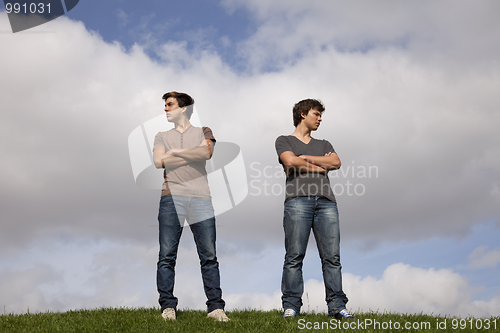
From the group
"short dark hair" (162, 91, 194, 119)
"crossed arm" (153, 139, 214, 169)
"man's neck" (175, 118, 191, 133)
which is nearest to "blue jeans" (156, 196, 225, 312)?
"crossed arm" (153, 139, 214, 169)

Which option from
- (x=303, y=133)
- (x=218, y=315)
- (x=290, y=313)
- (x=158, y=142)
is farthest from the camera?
(x=303, y=133)

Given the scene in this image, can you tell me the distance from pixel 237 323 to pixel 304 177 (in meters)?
2.45

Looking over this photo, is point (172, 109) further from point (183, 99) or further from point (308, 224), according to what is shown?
point (308, 224)

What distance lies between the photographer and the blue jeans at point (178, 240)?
6367 mm

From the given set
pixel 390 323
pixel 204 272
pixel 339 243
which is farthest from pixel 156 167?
pixel 390 323

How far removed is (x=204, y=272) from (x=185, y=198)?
119 centimetres

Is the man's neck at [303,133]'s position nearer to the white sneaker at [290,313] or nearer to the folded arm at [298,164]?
the folded arm at [298,164]

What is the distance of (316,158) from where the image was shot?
6570mm

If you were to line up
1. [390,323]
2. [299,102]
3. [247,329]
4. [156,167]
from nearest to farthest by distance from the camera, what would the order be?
[247,329], [390,323], [156,167], [299,102]

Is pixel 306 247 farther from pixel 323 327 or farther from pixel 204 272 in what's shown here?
pixel 204 272

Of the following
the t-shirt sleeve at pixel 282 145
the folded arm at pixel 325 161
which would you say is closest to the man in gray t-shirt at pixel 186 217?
the t-shirt sleeve at pixel 282 145

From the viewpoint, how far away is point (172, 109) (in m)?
6.95

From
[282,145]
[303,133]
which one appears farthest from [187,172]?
[303,133]

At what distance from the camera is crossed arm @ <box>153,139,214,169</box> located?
21.3 ft
